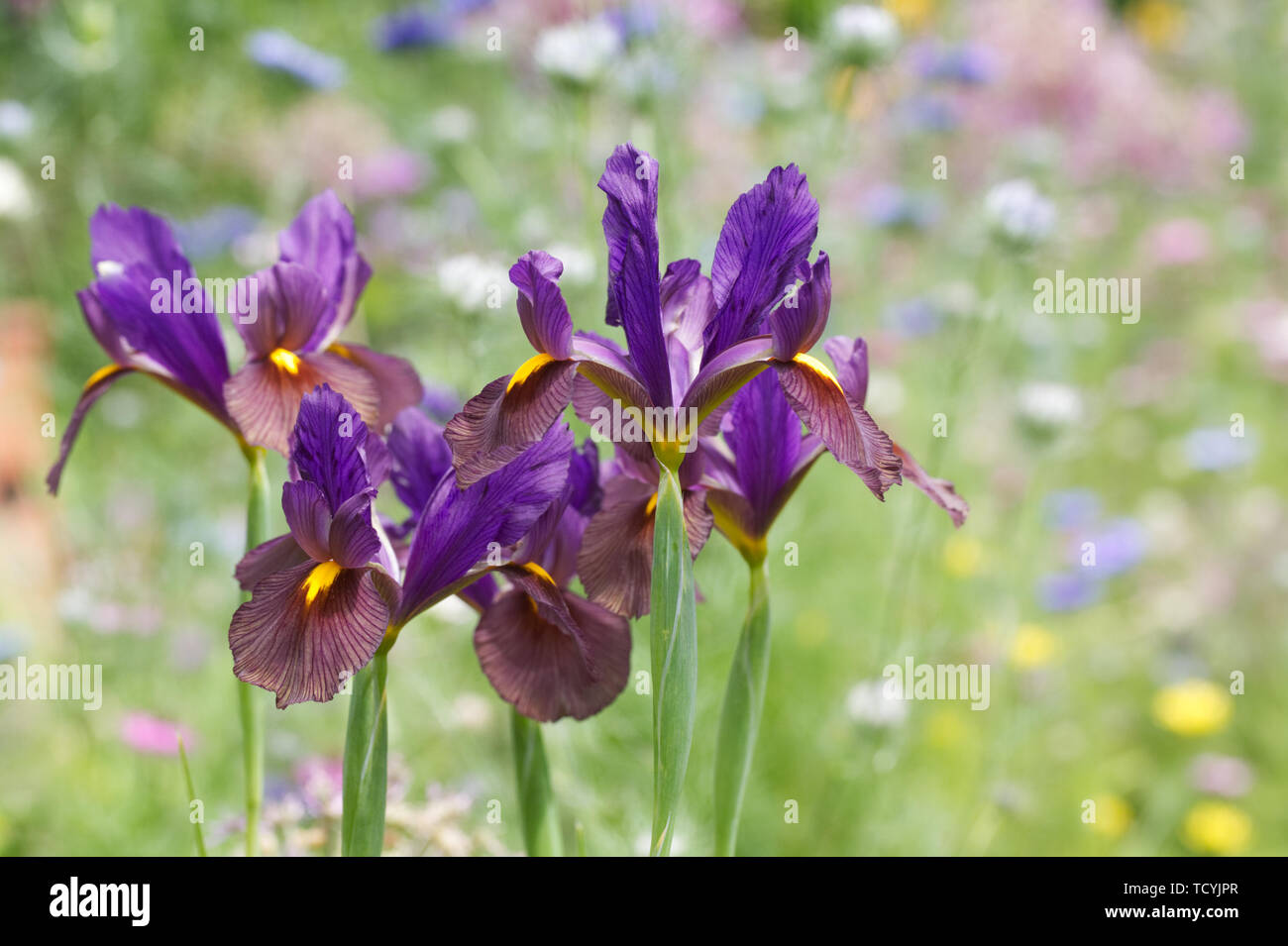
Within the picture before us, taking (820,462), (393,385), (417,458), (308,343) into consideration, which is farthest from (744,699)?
(820,462)

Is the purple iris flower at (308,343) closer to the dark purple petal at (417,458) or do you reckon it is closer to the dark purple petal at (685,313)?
the dark purple petal at (417,458)

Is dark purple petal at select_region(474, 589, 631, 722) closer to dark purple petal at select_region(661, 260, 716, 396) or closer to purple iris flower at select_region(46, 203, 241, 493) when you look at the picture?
dark purple petal at select_region(661, 260, 716, 396)

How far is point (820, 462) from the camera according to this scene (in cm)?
458

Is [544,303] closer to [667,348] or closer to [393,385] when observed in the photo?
[667,348]

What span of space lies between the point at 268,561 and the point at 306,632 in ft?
0.65

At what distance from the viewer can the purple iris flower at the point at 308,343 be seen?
4.59 ft

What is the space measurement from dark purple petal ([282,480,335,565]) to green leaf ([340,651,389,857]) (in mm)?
142

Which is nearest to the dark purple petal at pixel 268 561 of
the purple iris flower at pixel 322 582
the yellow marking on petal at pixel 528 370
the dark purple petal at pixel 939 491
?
the purple iris flower at pixel 322 582

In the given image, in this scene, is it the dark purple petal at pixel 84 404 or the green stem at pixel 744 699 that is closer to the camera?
the green stem at pixel 744 699

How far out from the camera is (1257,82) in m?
9.04

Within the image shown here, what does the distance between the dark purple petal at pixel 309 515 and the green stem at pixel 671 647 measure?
1.06 feet

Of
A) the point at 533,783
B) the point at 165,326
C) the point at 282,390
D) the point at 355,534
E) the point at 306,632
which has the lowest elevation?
the point at 533,783

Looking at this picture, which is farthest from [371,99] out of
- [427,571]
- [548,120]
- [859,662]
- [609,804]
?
[427,571]

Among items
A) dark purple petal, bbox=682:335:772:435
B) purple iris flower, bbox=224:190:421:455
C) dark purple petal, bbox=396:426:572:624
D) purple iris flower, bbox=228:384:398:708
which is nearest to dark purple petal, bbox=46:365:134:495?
purple iris flower, bbox=224:190:421:455
